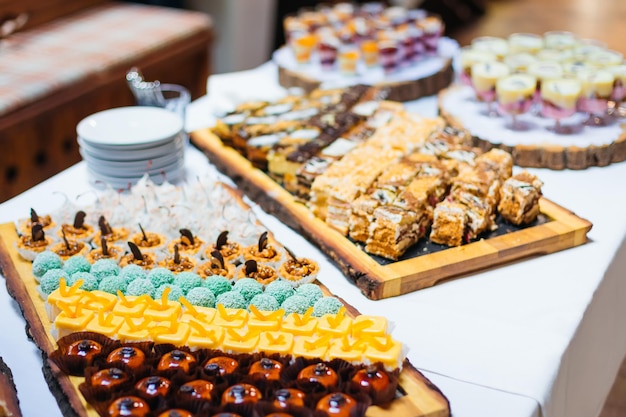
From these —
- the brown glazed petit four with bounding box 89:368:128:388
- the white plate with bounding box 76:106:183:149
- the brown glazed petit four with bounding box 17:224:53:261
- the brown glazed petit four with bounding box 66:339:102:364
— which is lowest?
the brown glazed petit four with bounding box 17:224:53:261

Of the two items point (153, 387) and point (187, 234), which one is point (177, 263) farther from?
point (153, 387)

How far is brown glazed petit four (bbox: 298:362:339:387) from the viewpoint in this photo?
1485 millimetres

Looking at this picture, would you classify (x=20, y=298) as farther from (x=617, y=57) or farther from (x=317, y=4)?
(x=317, y=4)

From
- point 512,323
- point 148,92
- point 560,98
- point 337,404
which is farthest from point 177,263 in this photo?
point 560,98

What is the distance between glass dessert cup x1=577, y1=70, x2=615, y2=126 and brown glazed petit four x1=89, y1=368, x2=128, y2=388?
6.74 ft

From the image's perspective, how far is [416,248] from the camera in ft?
7.02

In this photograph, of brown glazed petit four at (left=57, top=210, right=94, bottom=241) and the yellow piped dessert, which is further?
brown glazed petit four at (left=57, top=210, right=94, bottom=241)

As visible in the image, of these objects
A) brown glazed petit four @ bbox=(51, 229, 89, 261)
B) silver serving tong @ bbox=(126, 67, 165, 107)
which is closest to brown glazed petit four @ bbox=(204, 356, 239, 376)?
brown glazed petit four @ bbox=(51, 229, 89, 261)

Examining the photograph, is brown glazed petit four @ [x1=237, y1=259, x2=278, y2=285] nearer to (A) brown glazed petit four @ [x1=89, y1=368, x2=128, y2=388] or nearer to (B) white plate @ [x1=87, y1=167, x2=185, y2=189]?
(A) brown glazed petit four @ [x1=89, y1=368, x2=128, y2=388]

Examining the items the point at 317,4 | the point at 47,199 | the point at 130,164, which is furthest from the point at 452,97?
the point at 317,4

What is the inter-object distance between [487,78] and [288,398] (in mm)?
1816

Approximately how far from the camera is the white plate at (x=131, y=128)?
94.7 inches

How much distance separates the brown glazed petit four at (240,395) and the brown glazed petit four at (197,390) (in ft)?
0.10

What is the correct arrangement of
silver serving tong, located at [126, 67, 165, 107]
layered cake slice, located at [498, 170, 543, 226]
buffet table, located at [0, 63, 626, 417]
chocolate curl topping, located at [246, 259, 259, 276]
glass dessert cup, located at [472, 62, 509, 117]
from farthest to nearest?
glass dessert cup, located at [472, 62, 509, 117], silver serving tong, located at [126, 67, 165, 107], layered cake slice, located at [498, 170, 543, 226], chocolate curl topping, located at [246, 259, 259, 276], buffet table, located at [0, 63, 626, 417]
